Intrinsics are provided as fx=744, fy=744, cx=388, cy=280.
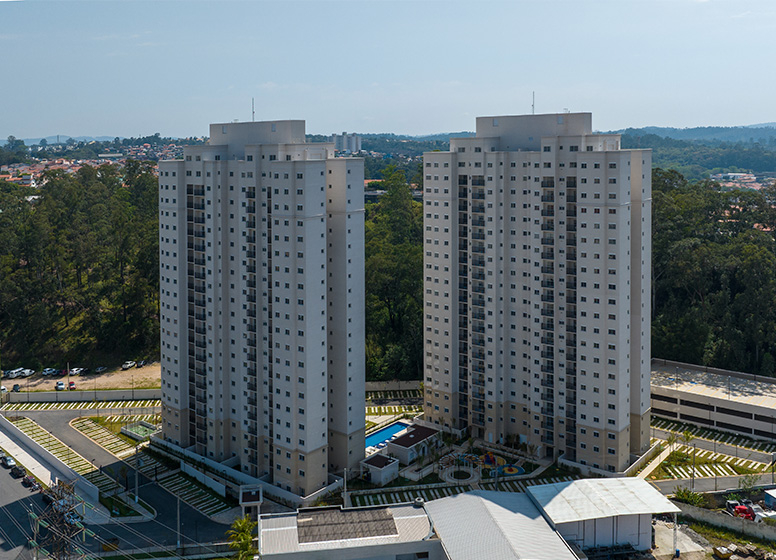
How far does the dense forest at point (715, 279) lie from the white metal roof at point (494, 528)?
35.7 metres

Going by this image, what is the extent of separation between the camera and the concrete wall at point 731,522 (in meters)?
43.4

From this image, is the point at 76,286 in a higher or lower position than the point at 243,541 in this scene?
higher

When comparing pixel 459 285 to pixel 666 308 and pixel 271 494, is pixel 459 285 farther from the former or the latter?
pixel 666 308

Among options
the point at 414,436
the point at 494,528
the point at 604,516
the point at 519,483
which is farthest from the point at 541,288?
the point at 494,528

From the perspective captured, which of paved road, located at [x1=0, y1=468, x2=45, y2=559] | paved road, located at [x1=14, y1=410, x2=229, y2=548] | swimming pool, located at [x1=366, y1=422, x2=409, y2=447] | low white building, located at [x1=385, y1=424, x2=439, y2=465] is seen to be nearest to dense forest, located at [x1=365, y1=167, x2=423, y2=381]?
swimming pool, located at [x1=366, y1=422, x2=409, y2=447]

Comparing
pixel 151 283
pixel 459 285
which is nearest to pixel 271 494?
pixel 459 285

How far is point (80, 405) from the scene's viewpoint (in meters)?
67.1

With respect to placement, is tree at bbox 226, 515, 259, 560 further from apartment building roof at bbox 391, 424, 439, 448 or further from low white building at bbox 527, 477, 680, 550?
low white building at bbox 527, 477, 680, 550

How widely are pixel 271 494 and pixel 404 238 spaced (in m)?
55.5

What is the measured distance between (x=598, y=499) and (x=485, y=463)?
10.9 m

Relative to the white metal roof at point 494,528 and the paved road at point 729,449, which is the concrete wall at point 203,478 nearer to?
the white metal roof at point 494,528

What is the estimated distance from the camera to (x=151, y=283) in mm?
85000

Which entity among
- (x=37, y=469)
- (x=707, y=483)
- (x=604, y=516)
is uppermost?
(x=604, y=516)

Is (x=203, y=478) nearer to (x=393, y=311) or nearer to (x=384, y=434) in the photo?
(x=384, y=434)
